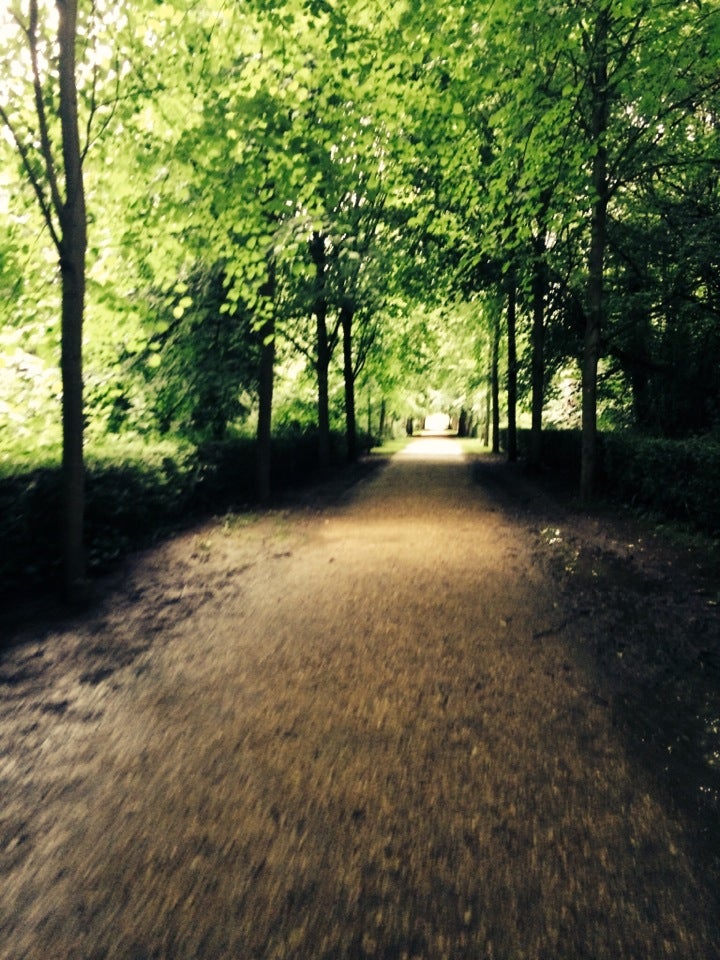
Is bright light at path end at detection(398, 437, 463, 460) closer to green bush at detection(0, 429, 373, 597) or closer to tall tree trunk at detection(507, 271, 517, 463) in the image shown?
tall tree trunk at detection(507, 271, 517, 463)

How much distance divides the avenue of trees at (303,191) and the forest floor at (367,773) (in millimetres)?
2709

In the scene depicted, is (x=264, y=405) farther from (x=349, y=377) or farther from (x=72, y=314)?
(x=349, y=377)

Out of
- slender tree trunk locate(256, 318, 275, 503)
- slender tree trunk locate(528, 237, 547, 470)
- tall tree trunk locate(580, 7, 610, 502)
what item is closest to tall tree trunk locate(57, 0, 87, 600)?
slender tree trunk locate(256, 318, 275, 503)

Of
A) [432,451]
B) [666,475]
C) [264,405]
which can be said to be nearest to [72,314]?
[264,405]

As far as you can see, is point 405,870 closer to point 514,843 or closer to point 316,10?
point 514,843

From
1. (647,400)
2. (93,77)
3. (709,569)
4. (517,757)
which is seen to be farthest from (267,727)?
(647,400)

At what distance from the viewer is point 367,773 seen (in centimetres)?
345

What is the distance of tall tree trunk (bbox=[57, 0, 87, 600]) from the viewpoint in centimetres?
620

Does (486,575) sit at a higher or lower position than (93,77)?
lower

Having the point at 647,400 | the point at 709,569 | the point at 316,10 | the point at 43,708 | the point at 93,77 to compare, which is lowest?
the point at 43,708

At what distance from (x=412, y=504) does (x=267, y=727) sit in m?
10.0

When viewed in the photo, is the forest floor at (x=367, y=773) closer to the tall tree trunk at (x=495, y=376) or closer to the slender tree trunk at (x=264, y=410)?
the slender tree trunk at (x=264, y=410)

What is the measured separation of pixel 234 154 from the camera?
8859mm

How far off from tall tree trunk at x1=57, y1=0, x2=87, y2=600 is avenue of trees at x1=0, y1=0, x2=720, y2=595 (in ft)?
0.08
